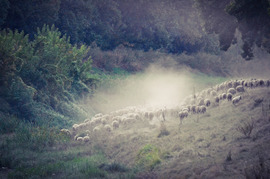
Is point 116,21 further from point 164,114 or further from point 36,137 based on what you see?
point 36,137

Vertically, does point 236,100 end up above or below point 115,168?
above

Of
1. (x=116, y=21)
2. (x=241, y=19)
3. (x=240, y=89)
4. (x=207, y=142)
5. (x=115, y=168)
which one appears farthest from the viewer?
(x=116, y=21)

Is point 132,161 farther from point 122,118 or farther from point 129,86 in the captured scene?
point 129,86

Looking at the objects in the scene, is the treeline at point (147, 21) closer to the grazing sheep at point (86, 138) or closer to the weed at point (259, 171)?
the weed at point (259, 171)

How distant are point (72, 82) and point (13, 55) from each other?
16.5ft

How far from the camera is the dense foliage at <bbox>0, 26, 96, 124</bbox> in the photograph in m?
14.1

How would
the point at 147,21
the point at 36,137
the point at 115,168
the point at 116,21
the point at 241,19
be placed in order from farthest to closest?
the point at 147,21 → the point at 116,21 → the point at 241,19 → the point at 36,137 → the point at 115,168

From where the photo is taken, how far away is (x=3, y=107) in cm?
1379

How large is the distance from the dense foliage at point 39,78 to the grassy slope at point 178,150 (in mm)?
3805

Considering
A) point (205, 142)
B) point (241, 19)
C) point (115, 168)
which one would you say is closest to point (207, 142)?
point (205, 142)

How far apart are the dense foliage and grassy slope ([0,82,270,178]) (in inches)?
150

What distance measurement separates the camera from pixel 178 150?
9.23 metres

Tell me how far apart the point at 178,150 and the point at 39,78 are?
373 inches

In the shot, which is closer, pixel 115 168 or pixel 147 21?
pixel 115 168
